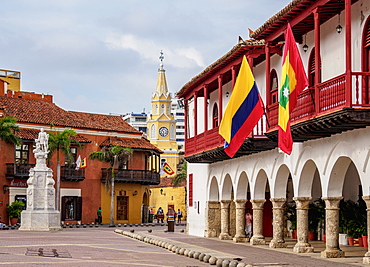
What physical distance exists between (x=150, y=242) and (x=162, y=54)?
7992 cm

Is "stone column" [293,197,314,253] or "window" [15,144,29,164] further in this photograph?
"window" [15,144,29,164]

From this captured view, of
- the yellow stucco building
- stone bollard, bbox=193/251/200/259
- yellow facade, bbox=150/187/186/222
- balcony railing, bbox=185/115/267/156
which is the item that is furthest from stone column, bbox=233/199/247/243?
the yellow stucco building

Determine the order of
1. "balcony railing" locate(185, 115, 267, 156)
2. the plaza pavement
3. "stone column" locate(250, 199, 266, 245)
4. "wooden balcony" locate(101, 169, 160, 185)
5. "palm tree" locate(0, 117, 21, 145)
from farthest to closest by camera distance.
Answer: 1. "wooden balcony" locate(101, 169, 160, 185)
2. "palm tree" locate(0, 117, 21, 145)
3. "stone column" locate(250, 199, 266, 245)
4. "balcony railing" locate(185, 115, 267, 156)
5. the plaza pavement

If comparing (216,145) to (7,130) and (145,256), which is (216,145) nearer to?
(145,256)

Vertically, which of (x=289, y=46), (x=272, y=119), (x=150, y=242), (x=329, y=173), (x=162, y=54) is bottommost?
(x=150, y=242)

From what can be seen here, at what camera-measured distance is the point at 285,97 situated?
64.5ft

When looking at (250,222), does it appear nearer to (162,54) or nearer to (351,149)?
(351,149)

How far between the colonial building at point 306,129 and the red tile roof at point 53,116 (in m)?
27.8

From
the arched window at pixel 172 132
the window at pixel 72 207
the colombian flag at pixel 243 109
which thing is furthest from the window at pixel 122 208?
the arched window at pixel 172 132

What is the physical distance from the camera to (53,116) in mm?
61000

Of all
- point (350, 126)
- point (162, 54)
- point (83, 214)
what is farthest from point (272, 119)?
point (162, 54)

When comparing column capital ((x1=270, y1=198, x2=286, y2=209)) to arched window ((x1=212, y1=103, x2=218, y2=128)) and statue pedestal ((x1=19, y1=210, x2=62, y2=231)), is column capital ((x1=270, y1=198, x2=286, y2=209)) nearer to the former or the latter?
arched window ((x1=212, y1=103, x2=218, y2=128))

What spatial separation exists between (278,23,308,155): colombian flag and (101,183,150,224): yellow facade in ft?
138

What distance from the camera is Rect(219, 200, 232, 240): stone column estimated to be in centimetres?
3134
